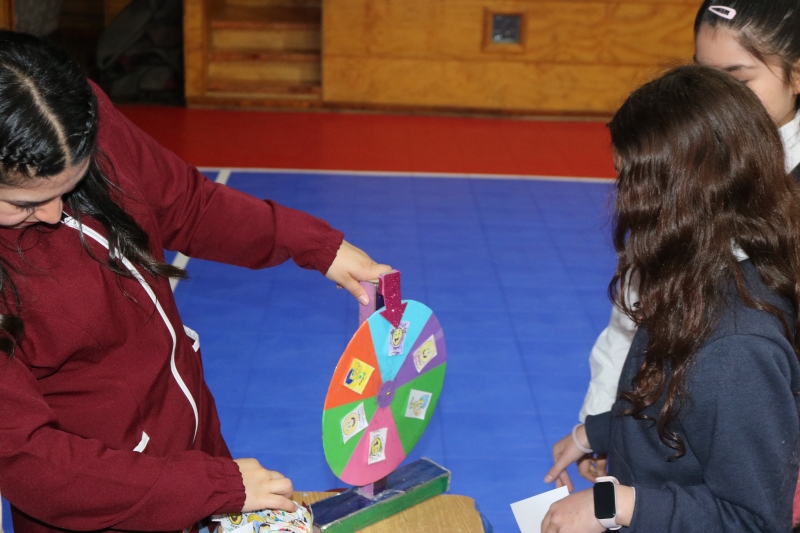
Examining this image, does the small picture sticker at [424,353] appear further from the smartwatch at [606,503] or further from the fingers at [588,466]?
the fingers at [588,466]

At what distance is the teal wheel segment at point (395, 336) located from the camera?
1396 mm

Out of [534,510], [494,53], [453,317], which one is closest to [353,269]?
[534,510]

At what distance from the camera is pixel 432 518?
154 centimetres

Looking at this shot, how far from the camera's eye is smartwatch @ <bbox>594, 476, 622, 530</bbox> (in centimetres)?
126

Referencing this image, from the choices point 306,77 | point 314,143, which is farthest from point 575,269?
point 306,77

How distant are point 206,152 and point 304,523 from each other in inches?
178

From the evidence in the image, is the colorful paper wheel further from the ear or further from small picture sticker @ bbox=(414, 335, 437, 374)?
the ear

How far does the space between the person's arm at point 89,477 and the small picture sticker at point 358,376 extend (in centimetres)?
24

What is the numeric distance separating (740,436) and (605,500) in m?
0.24

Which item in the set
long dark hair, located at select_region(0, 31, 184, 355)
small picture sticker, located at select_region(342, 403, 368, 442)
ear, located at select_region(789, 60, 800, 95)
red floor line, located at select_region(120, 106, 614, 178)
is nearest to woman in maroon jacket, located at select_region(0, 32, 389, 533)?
long dark hair, located at select_region(0, 31, 184, 355)

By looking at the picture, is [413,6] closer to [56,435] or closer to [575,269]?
[575,269]

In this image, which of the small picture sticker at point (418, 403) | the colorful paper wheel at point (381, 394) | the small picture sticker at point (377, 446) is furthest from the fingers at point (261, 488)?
the small picture sticker at point (418, 403)

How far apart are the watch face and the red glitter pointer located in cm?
43

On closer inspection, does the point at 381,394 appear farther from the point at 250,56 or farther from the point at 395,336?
the point at 250,56
